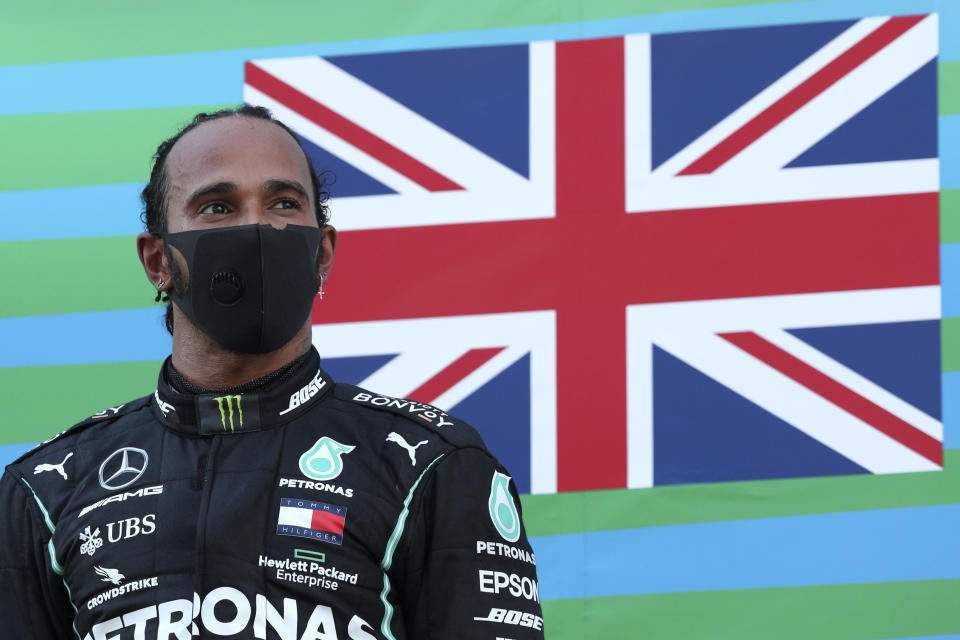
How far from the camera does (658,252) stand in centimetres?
185

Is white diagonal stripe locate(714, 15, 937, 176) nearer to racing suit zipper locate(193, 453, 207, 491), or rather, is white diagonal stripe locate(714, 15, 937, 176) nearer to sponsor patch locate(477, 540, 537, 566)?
sponsor patch locate(477, 540, 537, 566)

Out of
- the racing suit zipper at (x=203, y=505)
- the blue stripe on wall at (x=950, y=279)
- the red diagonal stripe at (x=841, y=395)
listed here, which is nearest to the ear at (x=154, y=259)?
the racing suit zipper at (x=203, y=505)

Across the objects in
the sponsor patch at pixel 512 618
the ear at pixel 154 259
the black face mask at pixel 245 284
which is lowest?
the sponsor patch at pixel 512 618

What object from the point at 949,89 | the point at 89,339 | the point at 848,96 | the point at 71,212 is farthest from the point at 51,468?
the point at 949,89

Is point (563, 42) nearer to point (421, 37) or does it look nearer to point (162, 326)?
point (421, 37)

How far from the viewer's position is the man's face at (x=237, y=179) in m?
1.21

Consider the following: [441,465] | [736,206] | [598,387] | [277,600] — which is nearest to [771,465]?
[598,387]

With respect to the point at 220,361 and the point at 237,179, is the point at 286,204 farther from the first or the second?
the point at 220,361

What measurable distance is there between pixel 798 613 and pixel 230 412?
1154 mm

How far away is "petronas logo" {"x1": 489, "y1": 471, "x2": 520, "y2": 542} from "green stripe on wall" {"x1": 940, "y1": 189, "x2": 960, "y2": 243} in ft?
3.56

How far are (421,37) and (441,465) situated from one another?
1017mm

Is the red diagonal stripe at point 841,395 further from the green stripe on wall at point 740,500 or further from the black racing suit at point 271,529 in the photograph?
the black racing suit at point 271,529

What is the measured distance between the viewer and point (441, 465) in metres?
1.14

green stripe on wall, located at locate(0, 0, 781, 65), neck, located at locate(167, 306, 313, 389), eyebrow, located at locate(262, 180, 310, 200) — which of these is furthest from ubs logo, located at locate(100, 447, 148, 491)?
green stripe on wall, located at locate(0, 0, 781, 65)
